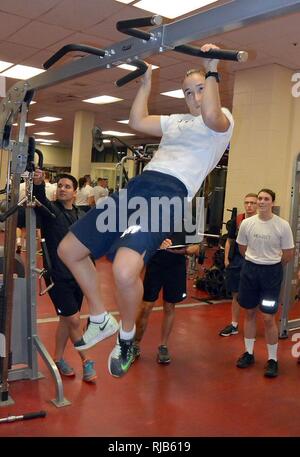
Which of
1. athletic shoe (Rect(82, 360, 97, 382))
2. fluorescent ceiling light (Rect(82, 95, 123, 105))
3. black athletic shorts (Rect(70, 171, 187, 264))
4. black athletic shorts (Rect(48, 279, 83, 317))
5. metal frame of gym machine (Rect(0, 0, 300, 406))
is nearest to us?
metal frame of gym machine (Rect(0, 0, 300, 406))

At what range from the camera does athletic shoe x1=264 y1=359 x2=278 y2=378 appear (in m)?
3.85

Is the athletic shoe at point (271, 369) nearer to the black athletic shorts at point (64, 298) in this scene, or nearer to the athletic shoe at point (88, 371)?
the athletic shoe at point (88, 371)

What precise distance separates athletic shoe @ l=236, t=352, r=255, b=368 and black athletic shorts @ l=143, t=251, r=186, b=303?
2.63 feet

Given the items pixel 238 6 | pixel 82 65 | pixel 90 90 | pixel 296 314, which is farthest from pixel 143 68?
pixel 90 90

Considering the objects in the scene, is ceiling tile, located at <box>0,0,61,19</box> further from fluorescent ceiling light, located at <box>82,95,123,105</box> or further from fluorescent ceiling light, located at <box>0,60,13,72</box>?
fluorescent ceiling light, located at <box>82,95,123,105</box>

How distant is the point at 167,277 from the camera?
157 inches

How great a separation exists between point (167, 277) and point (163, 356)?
715 millimetres

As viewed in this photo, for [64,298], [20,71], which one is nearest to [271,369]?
[64,298]

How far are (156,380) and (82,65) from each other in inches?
102

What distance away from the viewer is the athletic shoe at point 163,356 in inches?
158

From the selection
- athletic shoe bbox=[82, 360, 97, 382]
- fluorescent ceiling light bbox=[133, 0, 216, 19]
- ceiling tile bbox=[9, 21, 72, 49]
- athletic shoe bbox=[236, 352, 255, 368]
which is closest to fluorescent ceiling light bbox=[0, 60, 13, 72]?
ceiling tile bbox=[9, 21, 72, 49]

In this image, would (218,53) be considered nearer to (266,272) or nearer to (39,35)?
(266,272)

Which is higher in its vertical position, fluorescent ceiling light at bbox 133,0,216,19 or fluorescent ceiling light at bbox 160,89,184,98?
fluorescent ceiling light at bbox 160,89,184,98

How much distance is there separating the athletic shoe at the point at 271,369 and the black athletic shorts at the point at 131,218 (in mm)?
2556
